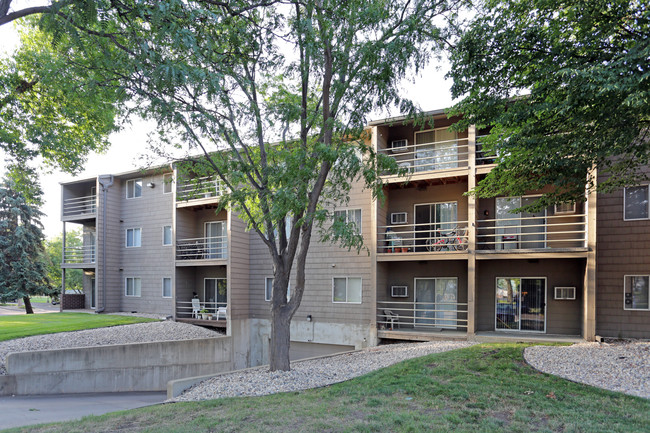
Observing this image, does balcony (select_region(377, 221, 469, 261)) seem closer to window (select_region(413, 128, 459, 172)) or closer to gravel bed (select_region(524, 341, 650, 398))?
window (select_region(413, 128, 459, 172))

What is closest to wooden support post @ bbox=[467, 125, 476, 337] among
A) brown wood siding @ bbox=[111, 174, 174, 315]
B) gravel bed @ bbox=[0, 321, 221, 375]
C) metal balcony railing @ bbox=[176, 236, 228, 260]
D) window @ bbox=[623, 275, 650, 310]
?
window @ bbox=[623, 275, 650, 310]

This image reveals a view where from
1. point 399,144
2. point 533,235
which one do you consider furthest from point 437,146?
point 533,235

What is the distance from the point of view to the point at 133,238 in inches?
882

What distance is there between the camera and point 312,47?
8.66 meters

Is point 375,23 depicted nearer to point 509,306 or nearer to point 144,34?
point 144,34

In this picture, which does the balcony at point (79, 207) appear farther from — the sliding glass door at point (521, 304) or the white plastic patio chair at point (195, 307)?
the sliding glass door at point (521, 304)

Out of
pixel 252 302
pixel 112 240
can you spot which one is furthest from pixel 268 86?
pixel 112 240

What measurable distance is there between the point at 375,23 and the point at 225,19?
3157 mm

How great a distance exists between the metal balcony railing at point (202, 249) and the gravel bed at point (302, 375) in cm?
913

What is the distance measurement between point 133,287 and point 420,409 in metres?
19.5

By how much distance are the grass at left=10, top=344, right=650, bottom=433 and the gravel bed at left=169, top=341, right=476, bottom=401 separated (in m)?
0.73

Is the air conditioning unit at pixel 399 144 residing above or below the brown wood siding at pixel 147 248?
above

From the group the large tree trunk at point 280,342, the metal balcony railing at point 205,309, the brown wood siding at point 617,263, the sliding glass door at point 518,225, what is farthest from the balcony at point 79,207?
the brown wood siding at point 617,263

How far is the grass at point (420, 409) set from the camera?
5719 millimetres
